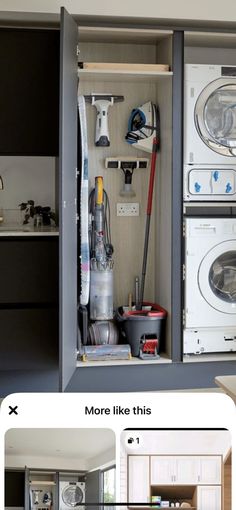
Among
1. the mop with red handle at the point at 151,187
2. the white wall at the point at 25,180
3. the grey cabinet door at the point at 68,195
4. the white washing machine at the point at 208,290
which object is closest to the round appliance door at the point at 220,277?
the white washing machine at the point at 208,290

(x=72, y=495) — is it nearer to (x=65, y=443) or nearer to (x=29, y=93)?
(x=65, y=443)

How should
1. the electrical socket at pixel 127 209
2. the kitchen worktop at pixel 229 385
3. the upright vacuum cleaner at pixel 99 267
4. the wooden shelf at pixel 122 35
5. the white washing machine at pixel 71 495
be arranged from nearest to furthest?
the white washing machine at pixel 71 495 < the kitchen worktop at pixel 229 385 < the wooden shelf at pixel 122 35 < the upright vacuum cleaner at pixel 99 267 < the electrical socket at pixel 127 209

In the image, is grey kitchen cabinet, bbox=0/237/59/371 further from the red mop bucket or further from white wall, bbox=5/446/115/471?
white wall, bbox=5/446/115/471

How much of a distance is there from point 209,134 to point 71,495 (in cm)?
382

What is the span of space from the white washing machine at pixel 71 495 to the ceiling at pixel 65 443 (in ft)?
0.13

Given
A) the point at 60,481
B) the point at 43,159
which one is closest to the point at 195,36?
the point at 43,159

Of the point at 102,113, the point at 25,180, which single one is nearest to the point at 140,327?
the point at 25,180

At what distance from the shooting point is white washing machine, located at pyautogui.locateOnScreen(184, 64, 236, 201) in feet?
14.5

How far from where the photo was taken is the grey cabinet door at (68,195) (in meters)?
3.84

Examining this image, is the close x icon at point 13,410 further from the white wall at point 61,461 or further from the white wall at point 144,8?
the white wall at point 144,8

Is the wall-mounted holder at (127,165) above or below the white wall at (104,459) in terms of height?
above

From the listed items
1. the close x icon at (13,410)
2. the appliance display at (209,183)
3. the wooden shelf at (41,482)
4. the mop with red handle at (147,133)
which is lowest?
the wooden shelf at (41,482)

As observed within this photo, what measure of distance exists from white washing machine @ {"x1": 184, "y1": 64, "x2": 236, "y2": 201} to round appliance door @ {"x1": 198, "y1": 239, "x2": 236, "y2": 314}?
305 mm

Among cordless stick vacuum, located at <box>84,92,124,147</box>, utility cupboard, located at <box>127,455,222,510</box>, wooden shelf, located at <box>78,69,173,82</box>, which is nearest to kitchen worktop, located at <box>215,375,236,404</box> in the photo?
utility cupboard, located at <box>127,455,222,510</box>
